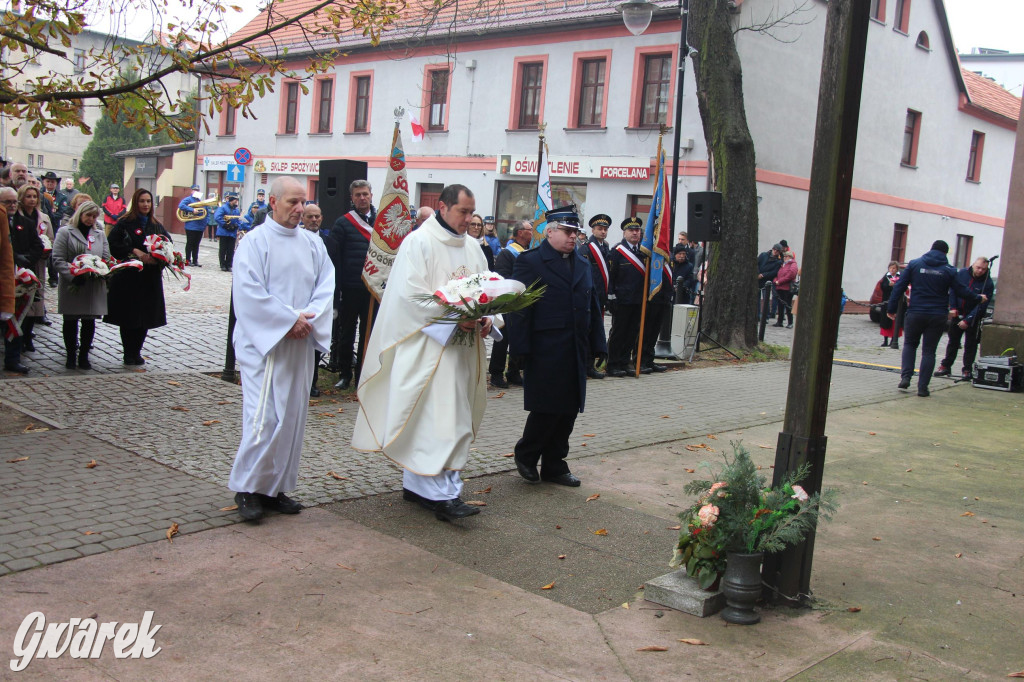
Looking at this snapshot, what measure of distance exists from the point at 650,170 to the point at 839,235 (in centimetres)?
1997

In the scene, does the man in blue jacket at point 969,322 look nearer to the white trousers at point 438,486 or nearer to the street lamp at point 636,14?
the street lamp at point 636,14

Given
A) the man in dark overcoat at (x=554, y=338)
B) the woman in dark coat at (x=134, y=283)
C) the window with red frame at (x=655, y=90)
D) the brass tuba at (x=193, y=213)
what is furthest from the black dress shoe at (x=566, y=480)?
the window with red frame at (x=655, y=90)

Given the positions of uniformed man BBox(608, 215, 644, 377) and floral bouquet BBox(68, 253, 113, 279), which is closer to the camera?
floral bouquet BBox(68, 253, 113, 279)

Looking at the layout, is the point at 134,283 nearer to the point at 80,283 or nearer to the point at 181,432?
the point at 80,283

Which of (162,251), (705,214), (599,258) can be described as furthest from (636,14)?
(162,251)

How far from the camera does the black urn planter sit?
4.49 metres

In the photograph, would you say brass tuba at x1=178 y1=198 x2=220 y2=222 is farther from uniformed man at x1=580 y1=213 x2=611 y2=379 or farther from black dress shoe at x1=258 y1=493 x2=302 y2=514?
black dress shoe at x1=258 y1=493 x2=302 y2=514

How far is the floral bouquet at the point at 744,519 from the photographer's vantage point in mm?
4535

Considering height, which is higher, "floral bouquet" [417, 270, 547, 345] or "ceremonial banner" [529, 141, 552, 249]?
"ceremonial banner" [529, 141, 552, 249]

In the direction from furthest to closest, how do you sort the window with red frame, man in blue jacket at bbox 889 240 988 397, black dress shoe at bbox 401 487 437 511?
the window with red frame → man in blue jacket at bbox 889 240 988 397 → black dress shoe at bbox 401 487 437 511

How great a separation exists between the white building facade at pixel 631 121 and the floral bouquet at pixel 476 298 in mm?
16290

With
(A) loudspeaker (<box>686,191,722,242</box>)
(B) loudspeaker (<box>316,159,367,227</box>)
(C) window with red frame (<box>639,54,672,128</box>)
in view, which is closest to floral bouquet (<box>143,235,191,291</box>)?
(B) loudspeaker (<box>316,159,367,227</box>)

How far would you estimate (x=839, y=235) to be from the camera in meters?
4.62

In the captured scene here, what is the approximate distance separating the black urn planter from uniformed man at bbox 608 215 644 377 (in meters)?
7.93
